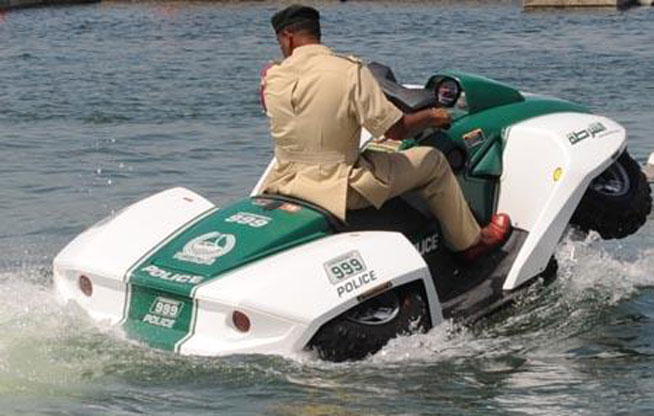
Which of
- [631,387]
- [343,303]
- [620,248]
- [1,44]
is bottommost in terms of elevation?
[1,44]

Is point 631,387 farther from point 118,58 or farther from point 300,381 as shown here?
point 118,58

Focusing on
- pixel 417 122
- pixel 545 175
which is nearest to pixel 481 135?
pixel 545 175

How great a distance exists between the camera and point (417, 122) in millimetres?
6875

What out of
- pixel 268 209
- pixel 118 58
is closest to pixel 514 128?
pixel 268 209

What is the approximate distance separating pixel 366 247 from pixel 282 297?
48 centimetres

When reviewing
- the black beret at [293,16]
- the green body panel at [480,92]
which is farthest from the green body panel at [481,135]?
the black beret at [293,16]

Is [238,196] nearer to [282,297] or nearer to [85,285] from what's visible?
[85,285]

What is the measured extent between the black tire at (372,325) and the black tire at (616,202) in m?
1.38

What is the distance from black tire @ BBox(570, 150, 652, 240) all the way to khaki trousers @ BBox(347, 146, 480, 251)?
71cm

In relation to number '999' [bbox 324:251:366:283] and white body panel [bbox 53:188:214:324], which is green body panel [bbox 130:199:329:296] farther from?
number '999' [bbox 324:251:366:283]

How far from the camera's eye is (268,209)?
676 cm

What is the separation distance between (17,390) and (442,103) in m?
2.69

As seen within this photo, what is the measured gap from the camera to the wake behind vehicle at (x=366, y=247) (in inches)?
246

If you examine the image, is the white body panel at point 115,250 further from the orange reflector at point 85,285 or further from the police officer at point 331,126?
the police officer at point 331,126
